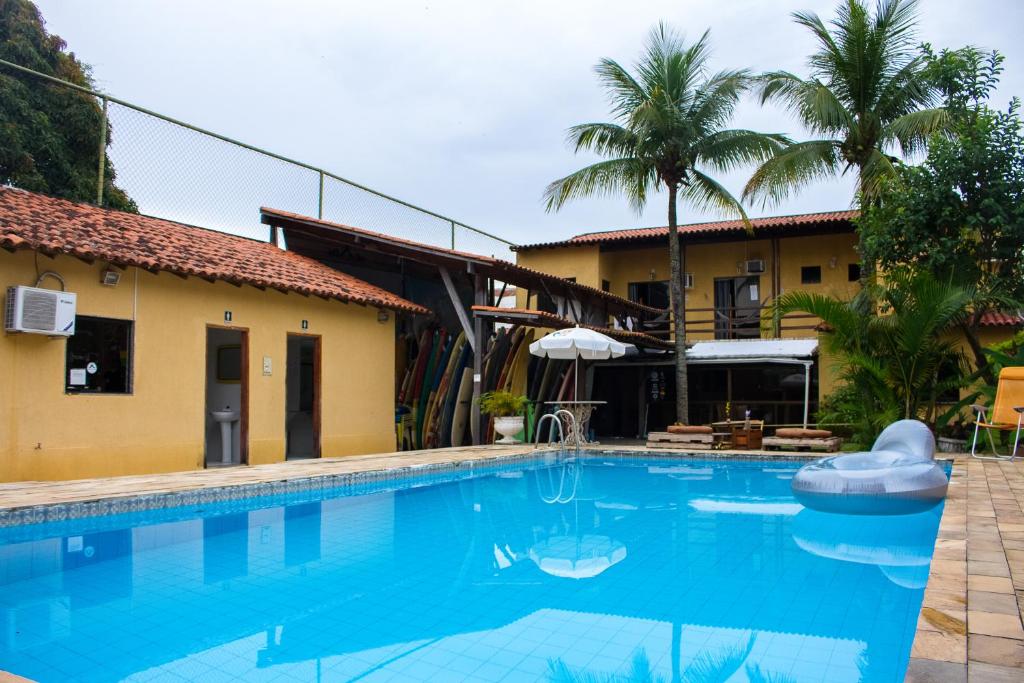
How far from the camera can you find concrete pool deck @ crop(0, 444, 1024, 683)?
309 cm

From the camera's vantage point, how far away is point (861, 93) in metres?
15.5

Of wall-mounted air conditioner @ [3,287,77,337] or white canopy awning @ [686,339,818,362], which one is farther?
white canopy awning @ [686,339,818,362]

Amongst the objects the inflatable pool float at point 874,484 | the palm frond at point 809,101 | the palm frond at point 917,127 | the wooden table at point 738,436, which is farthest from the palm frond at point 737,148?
the inflatable pool float at point 874,484

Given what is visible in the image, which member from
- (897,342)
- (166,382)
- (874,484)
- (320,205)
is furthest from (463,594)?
(320,205)

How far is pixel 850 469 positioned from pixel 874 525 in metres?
0.69

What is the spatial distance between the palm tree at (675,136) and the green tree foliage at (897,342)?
3.74 m

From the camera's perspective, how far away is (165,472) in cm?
1044

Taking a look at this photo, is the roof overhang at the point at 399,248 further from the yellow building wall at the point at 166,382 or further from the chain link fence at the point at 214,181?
the yellow building wall at the point at 166,382

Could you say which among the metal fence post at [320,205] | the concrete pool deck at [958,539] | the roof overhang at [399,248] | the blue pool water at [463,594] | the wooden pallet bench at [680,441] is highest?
the metal fence post at [320,205]

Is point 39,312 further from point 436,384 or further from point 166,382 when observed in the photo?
point 436,384

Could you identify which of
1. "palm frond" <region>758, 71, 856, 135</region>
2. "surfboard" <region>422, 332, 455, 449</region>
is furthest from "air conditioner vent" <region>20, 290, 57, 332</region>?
"palm frond" <region>758, 71, 856, 135</region>

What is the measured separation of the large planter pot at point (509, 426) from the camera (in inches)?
574

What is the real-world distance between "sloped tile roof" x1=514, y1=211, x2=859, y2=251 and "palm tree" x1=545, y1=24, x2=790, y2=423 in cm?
260

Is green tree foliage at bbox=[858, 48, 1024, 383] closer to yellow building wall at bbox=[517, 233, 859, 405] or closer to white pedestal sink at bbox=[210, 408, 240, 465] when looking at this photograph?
yellow building wall at bbox=[517, 233, 859, 405]
